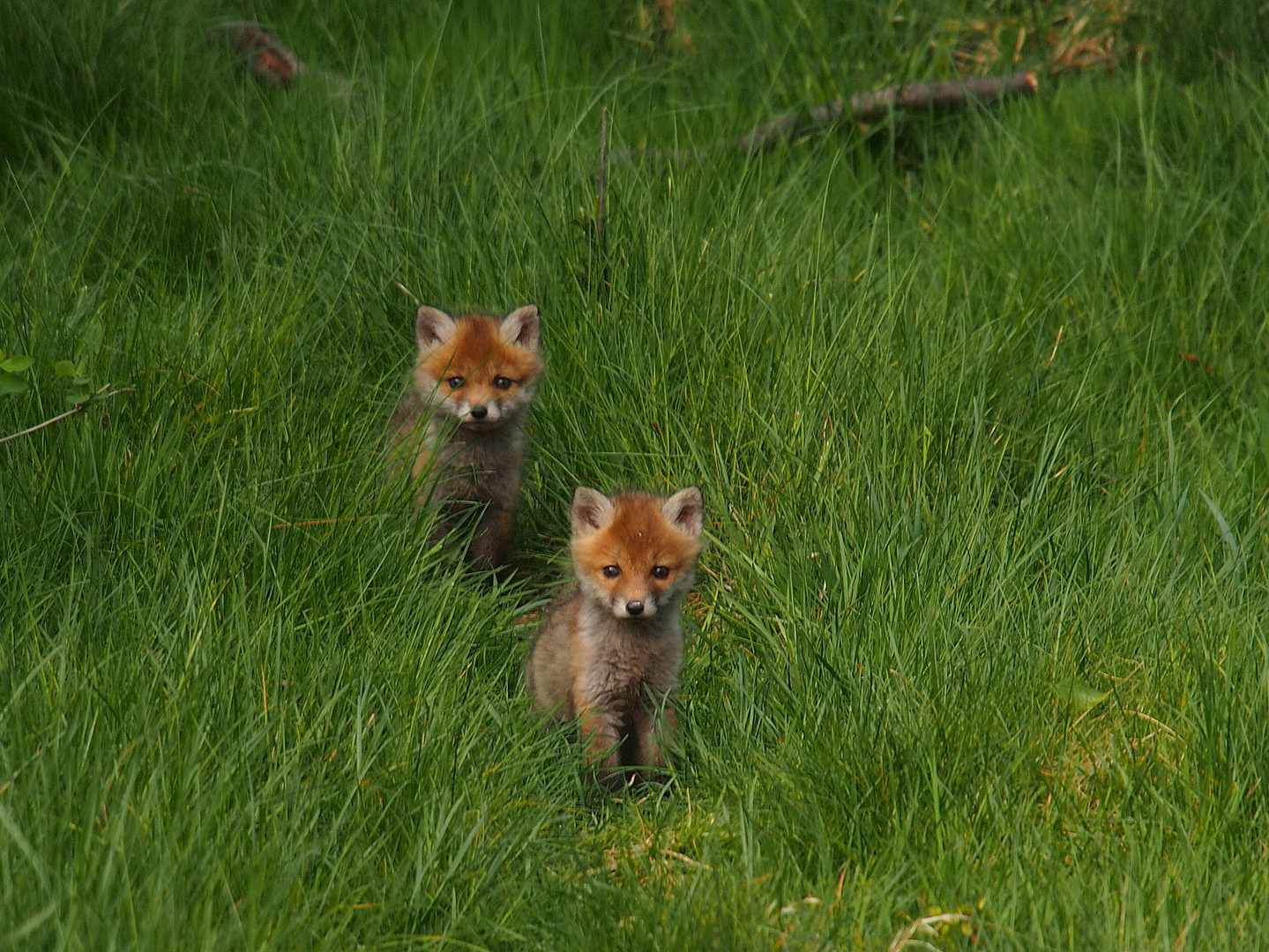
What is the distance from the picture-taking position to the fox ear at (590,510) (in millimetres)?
4445

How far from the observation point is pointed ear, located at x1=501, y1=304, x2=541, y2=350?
532 cm

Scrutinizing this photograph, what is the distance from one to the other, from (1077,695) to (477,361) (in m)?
2.56

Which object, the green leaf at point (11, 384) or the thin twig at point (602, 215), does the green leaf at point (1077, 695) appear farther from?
the green leaf at point (11, 384)

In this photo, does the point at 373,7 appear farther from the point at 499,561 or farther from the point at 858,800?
the point at 858,800

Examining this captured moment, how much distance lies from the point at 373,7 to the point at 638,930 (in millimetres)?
7101

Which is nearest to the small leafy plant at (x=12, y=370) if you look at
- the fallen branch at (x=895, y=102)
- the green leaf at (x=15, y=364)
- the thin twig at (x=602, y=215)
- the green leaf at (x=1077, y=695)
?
the green leaf at (x=15, y=364)

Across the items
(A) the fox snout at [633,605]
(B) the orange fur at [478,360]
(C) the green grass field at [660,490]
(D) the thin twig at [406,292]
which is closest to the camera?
(C) the green grass field at [660,490]

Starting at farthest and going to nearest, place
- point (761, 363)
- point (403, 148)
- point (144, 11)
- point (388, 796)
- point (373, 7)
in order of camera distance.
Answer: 1. point (373, 7)
2. point (144, 11)
3. point (403, 148)
4. point (761, 363)
5. point (388, 796)

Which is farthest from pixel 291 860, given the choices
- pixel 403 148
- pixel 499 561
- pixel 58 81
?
pixel 58 81

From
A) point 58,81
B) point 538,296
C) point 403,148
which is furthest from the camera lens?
A: point 58,81

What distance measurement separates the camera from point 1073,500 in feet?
15.9

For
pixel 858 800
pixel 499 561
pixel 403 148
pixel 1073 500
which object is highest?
pixel 403 148

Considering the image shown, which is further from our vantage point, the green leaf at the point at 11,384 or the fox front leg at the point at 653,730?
the fox front leg at the point at 653,730

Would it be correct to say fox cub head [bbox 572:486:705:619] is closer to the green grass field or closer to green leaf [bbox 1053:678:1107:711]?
the green grass field
